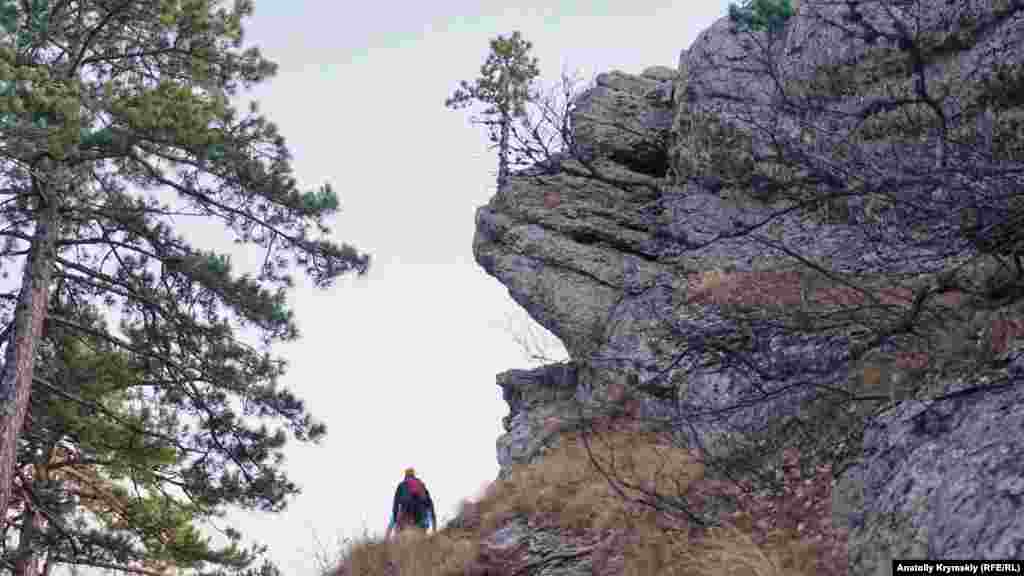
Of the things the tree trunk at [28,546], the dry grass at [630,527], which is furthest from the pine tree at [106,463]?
the dry grass at [630,527]

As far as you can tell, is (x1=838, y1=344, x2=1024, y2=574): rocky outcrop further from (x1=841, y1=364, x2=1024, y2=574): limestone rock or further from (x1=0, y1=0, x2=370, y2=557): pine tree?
(x1=0, y1=0, x2=370, y2=557): pine tree

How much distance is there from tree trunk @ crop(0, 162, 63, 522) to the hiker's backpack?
550cm

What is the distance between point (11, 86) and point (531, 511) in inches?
296

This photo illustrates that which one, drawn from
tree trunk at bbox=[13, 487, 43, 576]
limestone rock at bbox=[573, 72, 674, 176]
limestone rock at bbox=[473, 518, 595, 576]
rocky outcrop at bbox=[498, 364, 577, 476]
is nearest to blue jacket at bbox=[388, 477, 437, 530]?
rocky outcrop at bbox=[498, 364, 577, 476]

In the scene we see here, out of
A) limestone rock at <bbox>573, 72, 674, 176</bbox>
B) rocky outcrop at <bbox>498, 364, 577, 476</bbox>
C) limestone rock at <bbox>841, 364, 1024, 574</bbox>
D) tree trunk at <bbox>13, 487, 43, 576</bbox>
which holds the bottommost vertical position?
limestone rock at <bbox>841, 364, 1024, 574</bbox>

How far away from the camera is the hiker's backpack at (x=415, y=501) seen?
13375 mm

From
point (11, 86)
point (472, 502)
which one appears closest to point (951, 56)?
point (472, 502)

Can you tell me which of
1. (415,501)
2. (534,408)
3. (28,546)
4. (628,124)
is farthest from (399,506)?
(628,124)

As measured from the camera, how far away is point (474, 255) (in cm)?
1758

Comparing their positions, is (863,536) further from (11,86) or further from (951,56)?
(11,86)

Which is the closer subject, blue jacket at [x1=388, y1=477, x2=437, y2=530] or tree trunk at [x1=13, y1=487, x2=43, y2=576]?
tree trunk at [x1=13, y1=487, x2=43, y2=576]

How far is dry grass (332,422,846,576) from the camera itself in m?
6.24

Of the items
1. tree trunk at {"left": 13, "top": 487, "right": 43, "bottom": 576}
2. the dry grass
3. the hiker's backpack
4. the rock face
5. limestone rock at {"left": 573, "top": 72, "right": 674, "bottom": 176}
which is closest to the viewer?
the rock face

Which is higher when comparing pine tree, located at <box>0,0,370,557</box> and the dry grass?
pine tree, located at <box>0,0,370,557</box>
